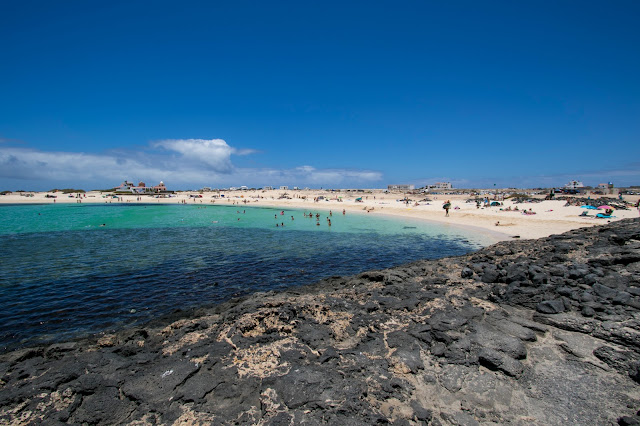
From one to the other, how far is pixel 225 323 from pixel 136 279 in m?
8.86

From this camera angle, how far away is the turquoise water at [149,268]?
360 inches

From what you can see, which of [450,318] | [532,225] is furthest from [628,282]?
[532,225]

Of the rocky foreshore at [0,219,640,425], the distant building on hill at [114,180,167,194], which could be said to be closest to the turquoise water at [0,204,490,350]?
the rocky foreshore at [0,219,640,425]

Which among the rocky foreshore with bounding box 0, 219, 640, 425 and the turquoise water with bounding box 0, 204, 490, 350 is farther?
the turquoise water with bounding box 0, 204, 490, 350

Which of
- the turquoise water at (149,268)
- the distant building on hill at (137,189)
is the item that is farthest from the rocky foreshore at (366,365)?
the distant building on hill at (137,189)

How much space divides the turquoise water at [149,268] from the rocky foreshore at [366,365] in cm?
265

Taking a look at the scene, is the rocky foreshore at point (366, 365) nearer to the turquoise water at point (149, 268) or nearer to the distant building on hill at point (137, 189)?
the turquoise water at point (149, 268)

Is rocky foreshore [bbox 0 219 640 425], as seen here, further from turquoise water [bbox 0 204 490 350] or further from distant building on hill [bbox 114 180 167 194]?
distant building on hill [bbox 114 180 167 194]

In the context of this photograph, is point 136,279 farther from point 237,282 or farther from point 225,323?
point 225,323

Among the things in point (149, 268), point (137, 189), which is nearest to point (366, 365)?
point (149, 268)

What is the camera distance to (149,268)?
14.7 m

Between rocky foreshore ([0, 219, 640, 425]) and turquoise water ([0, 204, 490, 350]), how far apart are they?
8.69 feet

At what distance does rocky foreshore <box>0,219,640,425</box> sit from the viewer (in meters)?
4.04

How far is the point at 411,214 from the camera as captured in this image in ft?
152
